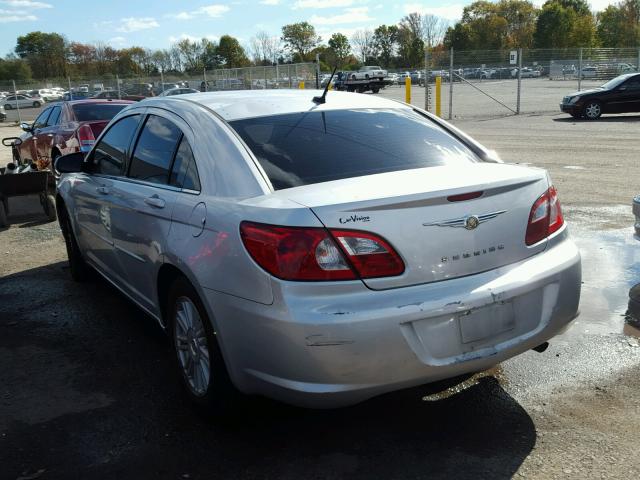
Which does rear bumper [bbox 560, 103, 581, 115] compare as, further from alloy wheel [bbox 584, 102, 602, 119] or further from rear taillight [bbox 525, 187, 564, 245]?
rear taillight [bbox 525, 187, 564, 245]

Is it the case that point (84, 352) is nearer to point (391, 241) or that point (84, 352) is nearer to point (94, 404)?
point (94, 404)

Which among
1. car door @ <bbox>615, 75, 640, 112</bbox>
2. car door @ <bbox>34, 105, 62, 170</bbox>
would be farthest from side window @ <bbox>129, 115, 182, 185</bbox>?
car door @ <bbox>615, 75, 640, 112</bbox>

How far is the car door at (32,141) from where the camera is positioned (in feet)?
40.3

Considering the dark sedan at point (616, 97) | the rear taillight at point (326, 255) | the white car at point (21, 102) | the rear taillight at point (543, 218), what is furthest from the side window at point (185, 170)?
the white car at point (21, 102)

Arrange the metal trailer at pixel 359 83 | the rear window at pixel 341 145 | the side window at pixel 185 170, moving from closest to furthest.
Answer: the rear window at pixel 341 145 < the side window at pixel 185 170 < the metal trailer at pixel 359 83

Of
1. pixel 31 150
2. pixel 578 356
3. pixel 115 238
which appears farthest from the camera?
pixel 31 150

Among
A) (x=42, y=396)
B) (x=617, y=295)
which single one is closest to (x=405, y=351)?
(x=42, y=396)

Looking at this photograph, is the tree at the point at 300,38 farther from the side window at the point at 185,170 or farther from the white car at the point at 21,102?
the side window at the point at 185,170

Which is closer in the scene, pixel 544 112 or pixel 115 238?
pixel 115 238

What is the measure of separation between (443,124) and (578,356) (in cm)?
168

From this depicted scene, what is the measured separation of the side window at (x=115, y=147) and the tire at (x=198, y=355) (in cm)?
146

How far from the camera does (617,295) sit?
5.03m

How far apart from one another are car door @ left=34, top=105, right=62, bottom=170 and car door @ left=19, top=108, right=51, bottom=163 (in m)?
0.12

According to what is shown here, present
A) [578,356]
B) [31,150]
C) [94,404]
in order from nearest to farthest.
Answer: [94,404]
[578,356]
[31,150]
